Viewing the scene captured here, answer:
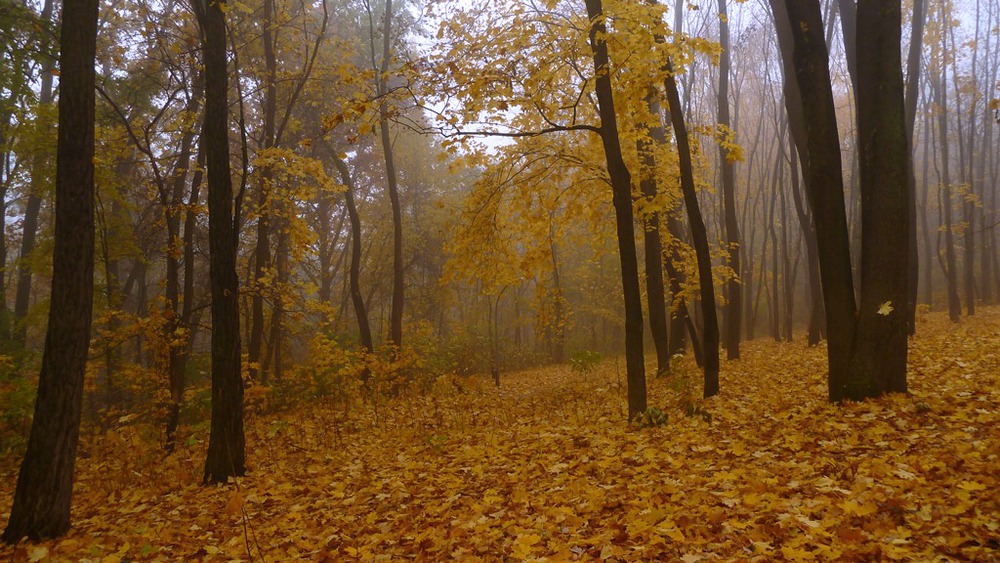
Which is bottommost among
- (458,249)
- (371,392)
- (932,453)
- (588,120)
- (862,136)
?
(371,392)

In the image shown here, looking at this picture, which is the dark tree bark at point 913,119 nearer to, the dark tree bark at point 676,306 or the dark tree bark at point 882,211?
the dark tree bark at point 676,306

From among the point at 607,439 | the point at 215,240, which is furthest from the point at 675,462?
the point at 215,240

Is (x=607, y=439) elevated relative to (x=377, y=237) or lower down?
lower down

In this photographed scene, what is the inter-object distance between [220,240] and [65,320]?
187 cm

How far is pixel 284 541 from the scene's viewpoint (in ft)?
15.6

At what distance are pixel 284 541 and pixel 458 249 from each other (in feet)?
17.4

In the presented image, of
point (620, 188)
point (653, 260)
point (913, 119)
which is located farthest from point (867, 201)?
point (913, 119)

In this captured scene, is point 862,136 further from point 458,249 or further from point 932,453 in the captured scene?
point 458,249

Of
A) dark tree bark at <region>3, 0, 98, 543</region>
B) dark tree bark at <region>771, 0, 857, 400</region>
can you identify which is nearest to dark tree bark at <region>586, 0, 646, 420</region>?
dark tree bark at <region>771, 0, 857, 400</region>

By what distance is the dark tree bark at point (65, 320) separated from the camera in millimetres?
5312

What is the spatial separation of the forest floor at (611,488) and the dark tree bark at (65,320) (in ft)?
1.33

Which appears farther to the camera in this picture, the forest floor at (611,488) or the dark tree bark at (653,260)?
the dark tree bark at (653,260)

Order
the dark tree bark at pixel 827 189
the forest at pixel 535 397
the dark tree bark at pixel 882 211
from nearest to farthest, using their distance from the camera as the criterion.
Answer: the forest at pixel 535 397, the dark tree bark at pixel 882 211, the dark tree bark at pixel 827 189

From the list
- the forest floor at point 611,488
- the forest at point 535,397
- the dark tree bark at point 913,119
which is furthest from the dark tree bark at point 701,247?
the dark tree bark at point 913,119
